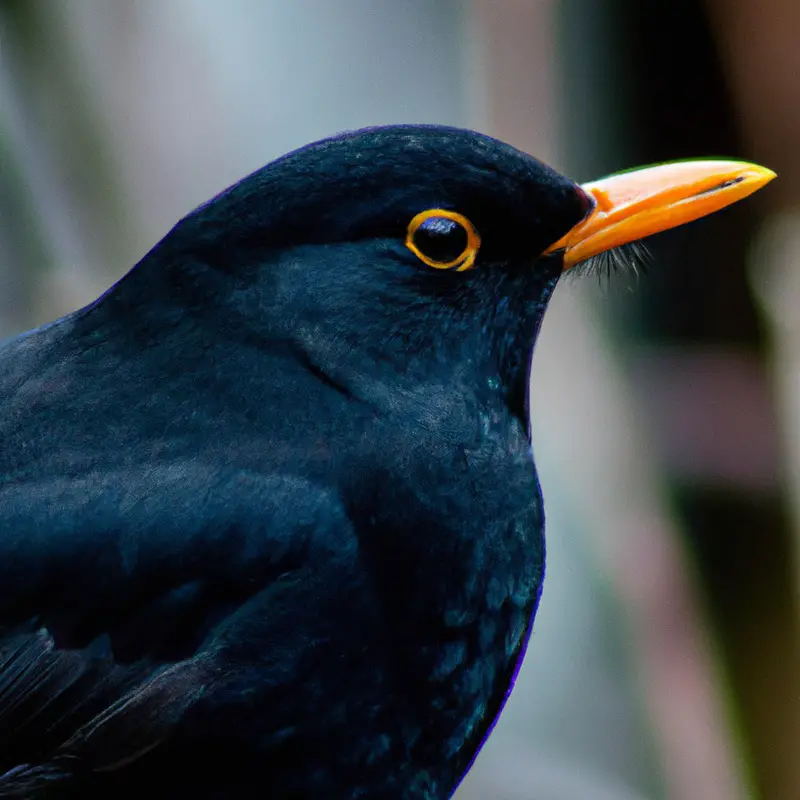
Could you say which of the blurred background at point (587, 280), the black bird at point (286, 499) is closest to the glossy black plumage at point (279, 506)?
the black bird at point (286, 499)

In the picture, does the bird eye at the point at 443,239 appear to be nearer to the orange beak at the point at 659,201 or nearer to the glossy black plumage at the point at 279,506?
the glossy black plumage at the point at 279,506

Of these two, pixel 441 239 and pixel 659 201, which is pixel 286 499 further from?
pixel 659 201

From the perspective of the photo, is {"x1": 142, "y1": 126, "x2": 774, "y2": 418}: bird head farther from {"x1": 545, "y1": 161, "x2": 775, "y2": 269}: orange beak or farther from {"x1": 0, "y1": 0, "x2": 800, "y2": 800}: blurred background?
{"x1": 0, "y1": 0, "x2": 800, "y2": 800}: blurred background

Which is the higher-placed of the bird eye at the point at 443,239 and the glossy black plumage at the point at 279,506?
the bird eye at the point at 443,239

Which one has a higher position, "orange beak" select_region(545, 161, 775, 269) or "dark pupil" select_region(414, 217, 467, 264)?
"dark pupil" select_region(414, 217, 467, 264)

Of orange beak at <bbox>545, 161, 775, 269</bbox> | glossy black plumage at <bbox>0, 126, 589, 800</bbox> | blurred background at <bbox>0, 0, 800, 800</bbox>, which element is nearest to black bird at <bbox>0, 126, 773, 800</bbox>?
glossy black plumage at <bbox>0, 126, 589, 800</bbox>

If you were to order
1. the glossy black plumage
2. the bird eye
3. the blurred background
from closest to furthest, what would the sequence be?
the glossy black plumage, the bird eye, the blurred background

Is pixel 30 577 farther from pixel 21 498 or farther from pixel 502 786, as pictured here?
pixel 502 786

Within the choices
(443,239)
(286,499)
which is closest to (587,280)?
(443,239)
